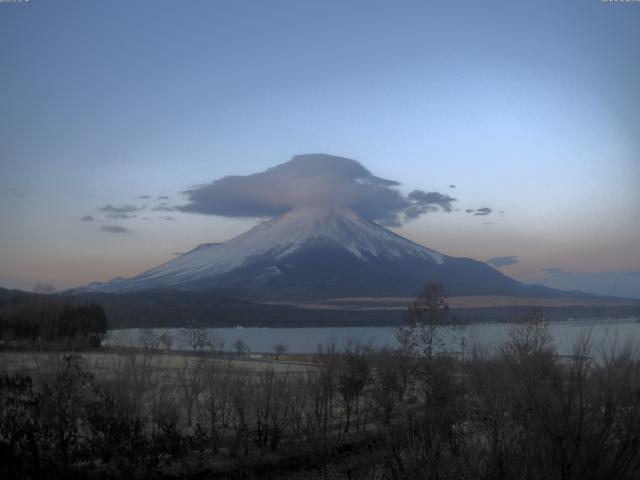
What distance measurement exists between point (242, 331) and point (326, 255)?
57572 millimetres

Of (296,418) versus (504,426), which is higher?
(504,426)

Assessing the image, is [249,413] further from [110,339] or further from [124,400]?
[110,339]

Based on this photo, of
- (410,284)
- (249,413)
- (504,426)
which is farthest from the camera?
(410,284)

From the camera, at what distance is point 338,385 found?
17.5 m

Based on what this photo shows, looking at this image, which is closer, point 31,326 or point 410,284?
point 31,326

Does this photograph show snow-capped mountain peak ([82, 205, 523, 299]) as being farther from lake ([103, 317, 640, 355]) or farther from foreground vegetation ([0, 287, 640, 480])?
foreground vegetation ([0, 287, 640, 480])

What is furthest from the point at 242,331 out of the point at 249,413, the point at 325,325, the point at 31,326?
the point at 249,413

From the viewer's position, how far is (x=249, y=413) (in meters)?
13.3

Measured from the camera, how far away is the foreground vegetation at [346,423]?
501cm

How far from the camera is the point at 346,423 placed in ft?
51.3

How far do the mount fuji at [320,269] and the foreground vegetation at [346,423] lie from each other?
93.5 m

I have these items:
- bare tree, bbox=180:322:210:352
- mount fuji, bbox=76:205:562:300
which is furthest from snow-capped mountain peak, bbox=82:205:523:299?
bare tree, bbox=180:322:210:352

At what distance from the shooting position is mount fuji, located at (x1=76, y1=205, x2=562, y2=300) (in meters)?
119

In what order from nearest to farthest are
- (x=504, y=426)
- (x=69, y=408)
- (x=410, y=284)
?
(x=504, y=426)
(x=69, y=408)
(x=410, y=284)
